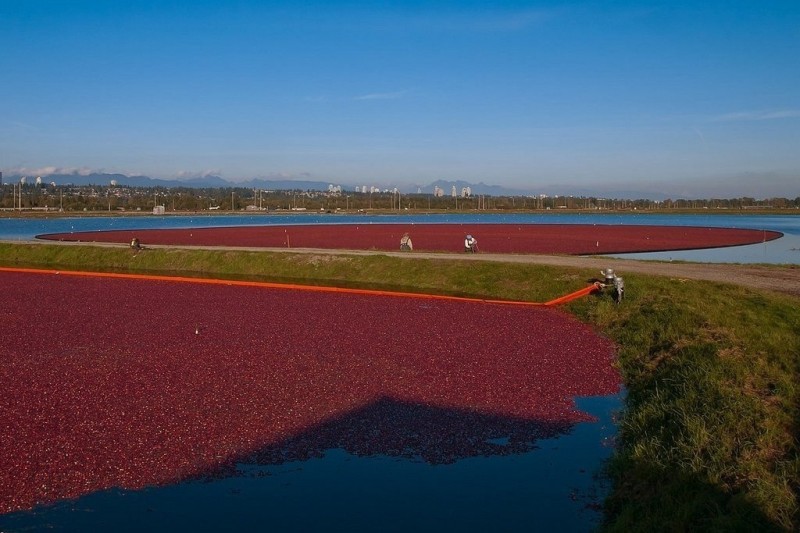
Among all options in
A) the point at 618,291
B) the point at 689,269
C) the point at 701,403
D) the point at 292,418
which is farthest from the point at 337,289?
the point at 701,403

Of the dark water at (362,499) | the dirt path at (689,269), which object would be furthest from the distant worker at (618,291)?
the dark water at (362,499)

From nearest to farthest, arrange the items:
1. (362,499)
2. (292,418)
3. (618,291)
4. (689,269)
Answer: (362,499), (292,418), (618,291), (689,269)

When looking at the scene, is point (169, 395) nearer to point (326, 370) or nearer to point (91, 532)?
point (326, 370)

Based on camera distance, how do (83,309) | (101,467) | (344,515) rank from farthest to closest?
(83,309)
(101,467)
(344,515)

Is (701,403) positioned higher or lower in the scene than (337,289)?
higher

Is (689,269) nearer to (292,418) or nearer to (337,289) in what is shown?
(337,289)

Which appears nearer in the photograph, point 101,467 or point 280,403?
point 101,467

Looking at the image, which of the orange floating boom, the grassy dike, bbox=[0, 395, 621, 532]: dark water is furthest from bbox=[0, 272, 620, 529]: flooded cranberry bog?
the orange floating boom

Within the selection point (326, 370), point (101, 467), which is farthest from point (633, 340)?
point (101, 467)
